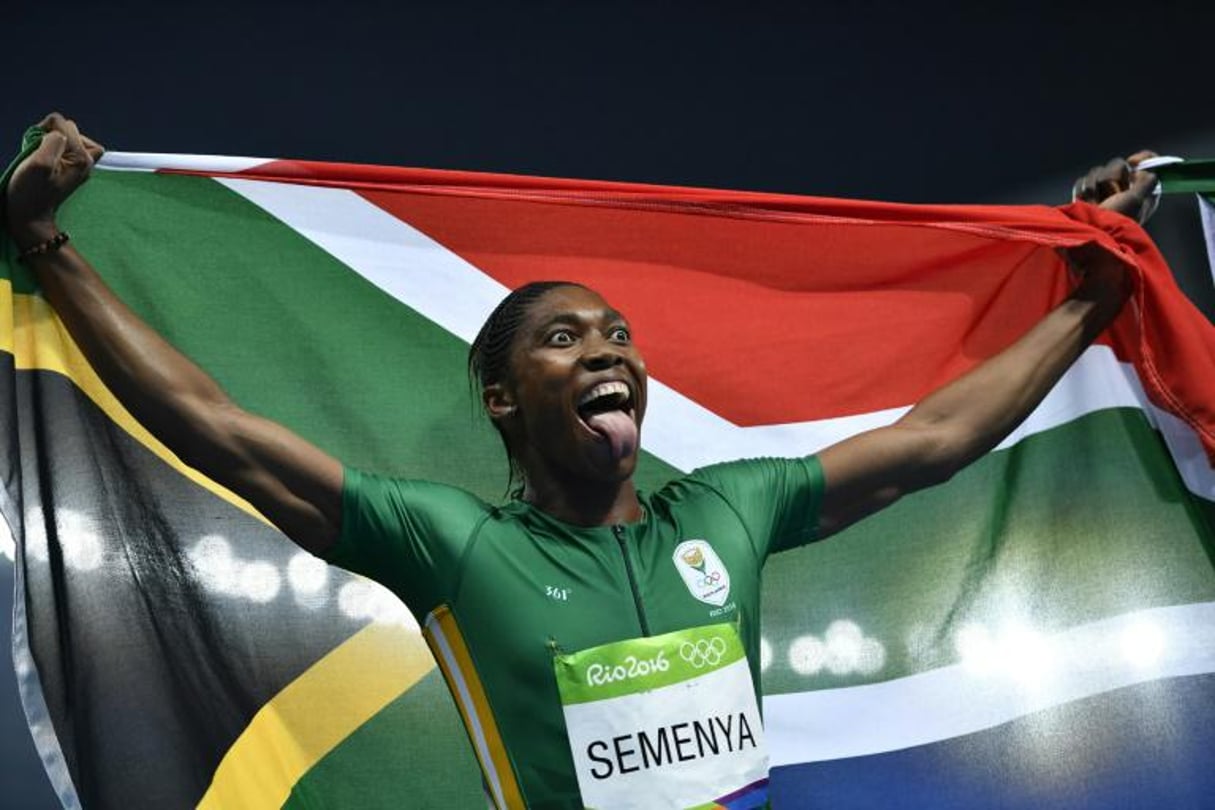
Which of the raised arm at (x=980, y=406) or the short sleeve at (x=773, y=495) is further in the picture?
the raised arm at (x=980, y=406)

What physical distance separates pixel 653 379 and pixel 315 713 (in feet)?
2.62

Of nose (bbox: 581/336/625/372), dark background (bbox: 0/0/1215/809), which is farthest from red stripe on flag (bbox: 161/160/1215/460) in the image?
dark background (bbox: 0/0/1215/809)

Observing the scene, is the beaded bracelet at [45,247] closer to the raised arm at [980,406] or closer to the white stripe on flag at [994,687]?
the raised arm at [980,406]

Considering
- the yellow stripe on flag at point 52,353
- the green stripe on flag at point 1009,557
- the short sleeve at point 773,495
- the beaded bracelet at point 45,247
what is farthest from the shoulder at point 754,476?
the beaded bracelet at point 45,247

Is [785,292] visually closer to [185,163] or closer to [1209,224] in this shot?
[1209,224]

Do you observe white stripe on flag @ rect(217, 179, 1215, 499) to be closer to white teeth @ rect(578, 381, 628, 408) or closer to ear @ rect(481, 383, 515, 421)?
ear @ rect(481, 383, 515, 421)

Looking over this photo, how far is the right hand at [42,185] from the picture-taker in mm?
2088

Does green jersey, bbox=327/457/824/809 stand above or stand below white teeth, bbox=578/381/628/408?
below

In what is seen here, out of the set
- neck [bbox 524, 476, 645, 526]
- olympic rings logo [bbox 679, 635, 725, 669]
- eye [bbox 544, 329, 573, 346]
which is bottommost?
olympic rings logo [bbox 679, 635, 725, 669]

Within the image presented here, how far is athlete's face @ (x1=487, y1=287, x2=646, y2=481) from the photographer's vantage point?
212 cm

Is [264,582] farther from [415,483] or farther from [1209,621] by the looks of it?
[1209,621]

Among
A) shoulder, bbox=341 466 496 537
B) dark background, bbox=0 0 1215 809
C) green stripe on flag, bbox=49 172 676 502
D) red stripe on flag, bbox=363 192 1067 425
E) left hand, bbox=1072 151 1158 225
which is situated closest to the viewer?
shoulder, bbox=341 466 496 537

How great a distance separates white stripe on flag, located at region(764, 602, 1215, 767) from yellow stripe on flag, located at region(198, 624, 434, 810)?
62 cm

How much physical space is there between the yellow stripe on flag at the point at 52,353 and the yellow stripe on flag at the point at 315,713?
12.5 inches
